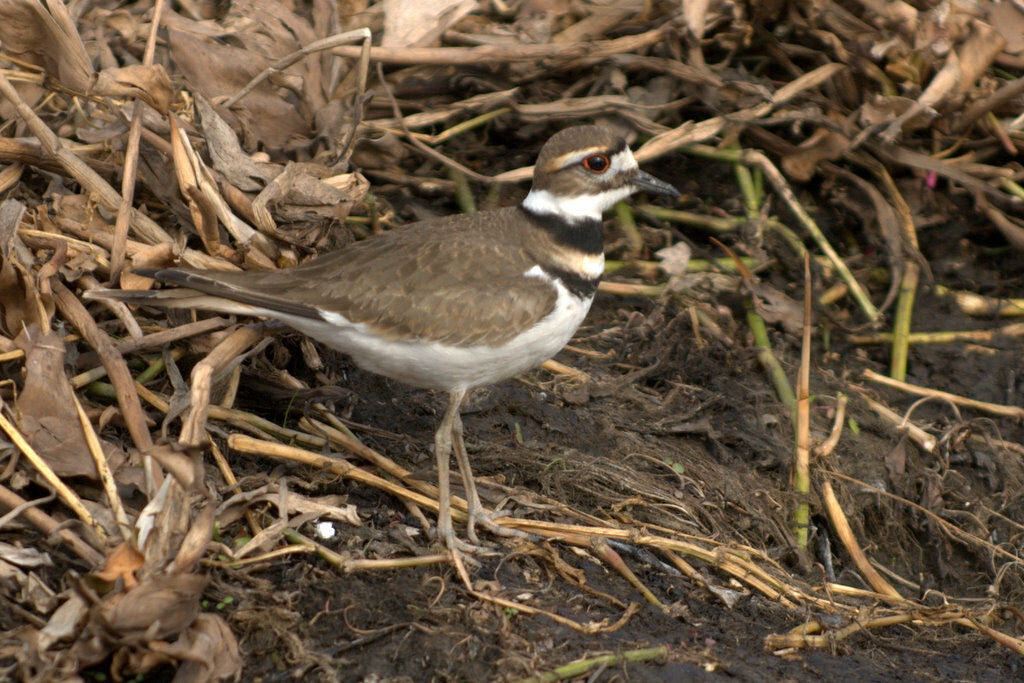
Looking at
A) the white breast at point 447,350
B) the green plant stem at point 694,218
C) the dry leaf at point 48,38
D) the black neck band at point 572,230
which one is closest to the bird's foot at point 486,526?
the white breast at point 447,350

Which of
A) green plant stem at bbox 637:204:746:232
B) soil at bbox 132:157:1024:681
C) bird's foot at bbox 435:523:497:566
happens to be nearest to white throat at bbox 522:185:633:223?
soil at bbox 132:157:1024:681

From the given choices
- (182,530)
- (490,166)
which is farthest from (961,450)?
(182,530)

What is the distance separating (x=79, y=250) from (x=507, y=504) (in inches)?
76.4

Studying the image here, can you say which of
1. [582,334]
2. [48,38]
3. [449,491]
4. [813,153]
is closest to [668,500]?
[449,491]

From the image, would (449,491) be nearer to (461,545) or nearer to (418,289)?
(461,545)

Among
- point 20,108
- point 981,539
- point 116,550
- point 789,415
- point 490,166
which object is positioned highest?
point 20,108

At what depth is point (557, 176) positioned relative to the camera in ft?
13.7

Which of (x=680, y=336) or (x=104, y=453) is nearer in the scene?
(x=104, y=453)

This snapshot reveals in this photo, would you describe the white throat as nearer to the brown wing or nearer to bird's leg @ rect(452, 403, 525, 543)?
the brown wing

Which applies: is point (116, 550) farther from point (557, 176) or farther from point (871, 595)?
point (871, 595)

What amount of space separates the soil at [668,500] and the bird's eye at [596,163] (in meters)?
1.13

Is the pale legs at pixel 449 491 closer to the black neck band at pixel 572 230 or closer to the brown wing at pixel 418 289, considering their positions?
the brown wing at pixel 418 289

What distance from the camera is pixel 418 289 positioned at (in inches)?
150

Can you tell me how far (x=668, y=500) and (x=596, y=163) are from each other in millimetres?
1403
